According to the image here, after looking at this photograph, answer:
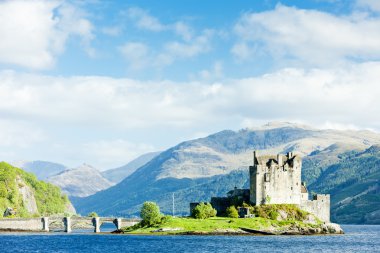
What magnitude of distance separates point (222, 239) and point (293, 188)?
116 ft

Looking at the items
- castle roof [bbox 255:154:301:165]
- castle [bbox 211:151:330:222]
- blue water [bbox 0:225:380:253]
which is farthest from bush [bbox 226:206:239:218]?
castle roof [bbox 255:154:301:165]

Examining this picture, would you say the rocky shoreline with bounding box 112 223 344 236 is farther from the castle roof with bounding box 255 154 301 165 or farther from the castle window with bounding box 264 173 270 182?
the castle roof with bounding box 255 154 301 165

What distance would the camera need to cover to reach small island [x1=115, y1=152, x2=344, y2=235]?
17788cm

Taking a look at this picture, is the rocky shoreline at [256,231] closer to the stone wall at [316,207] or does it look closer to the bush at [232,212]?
the stone wall at [316,207]

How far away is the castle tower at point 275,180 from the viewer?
18725 cm

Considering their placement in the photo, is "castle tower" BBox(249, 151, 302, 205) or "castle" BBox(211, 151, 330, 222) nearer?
"castle tower" BBox(249, 151, 302, 205)

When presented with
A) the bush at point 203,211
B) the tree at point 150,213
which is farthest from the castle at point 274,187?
the tree at point 150,213

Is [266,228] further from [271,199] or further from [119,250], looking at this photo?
[119,250]

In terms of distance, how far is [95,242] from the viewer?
553 feet

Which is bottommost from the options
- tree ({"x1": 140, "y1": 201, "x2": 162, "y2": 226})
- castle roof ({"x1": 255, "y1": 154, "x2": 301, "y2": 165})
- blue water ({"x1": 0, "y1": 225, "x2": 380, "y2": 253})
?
blue water ({"x1": 0, "y1": 225, "x2": 380, "y2": 253})

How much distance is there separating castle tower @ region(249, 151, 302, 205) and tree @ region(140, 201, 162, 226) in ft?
83.1

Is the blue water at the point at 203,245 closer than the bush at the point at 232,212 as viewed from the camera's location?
Yes

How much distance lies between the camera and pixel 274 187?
619 ft

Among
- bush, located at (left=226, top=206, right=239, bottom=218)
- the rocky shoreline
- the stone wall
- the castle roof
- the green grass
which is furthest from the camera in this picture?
the stone wall
